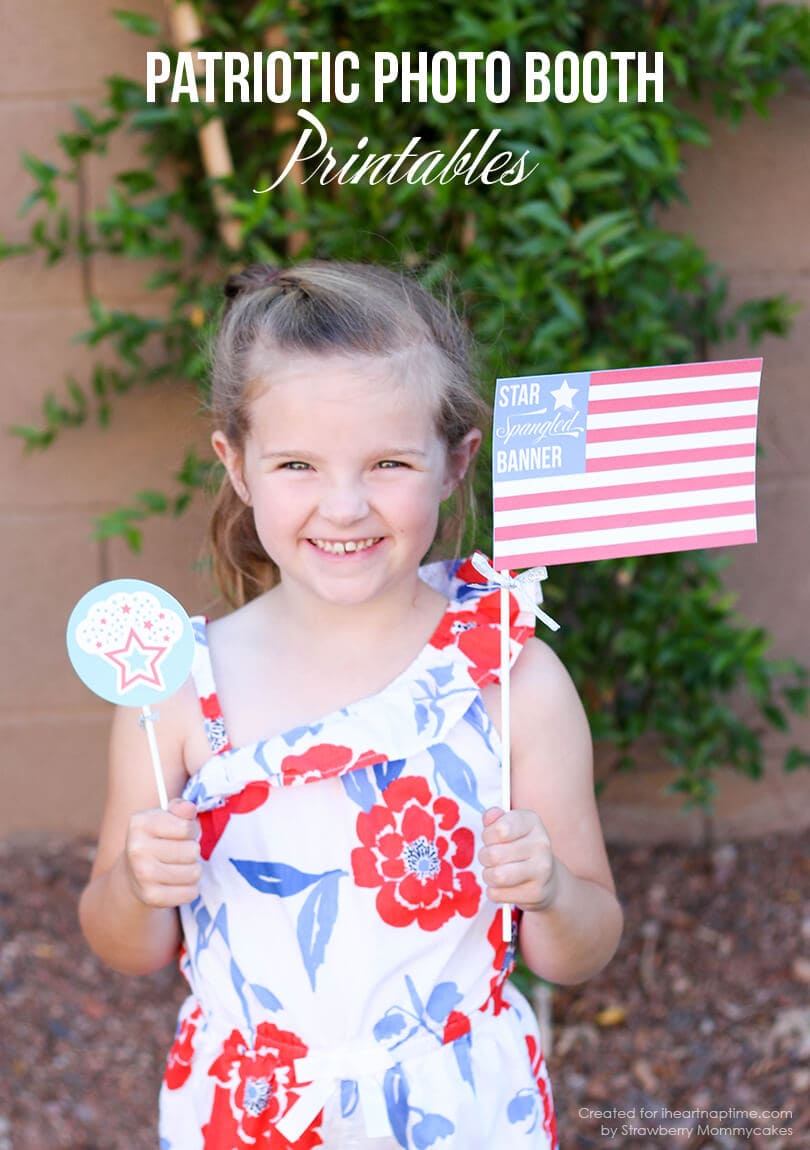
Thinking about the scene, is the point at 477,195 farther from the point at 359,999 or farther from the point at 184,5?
the point at 359,999

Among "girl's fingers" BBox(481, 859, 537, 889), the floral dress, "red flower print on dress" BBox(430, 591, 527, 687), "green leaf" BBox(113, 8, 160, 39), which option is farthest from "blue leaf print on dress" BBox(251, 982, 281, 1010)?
"green leaf" BBox(113, 8, 160, 39)

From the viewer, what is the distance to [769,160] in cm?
272

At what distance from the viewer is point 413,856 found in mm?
1403

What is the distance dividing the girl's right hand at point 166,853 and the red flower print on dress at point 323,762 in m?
0.13

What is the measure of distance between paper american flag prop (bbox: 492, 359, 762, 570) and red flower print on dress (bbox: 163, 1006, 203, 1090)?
2.16 ft

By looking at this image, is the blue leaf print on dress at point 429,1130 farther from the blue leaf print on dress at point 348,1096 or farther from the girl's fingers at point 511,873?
the girl's fingers at point 511,873

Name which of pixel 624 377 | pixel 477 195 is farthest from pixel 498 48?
pixel 624 377

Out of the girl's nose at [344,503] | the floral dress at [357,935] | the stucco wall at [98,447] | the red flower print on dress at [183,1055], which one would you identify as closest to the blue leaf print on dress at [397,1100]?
the floral dress at [357,935]

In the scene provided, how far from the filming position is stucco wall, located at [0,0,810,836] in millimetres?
2705

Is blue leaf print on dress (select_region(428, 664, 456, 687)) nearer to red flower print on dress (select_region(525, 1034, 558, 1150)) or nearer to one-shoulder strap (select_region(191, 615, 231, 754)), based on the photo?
one-shoulder strap (select_region(191, 615, 231, 754))

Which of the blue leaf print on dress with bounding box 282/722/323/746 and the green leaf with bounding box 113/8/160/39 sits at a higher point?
the green leaf with bounding box 113/8/160/39

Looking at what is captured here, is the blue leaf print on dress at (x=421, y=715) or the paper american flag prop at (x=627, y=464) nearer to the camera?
the paper american flag prop at (x=627, y=464)

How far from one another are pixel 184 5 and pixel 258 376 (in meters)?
1.43

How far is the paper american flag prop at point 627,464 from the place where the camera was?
1246mm
